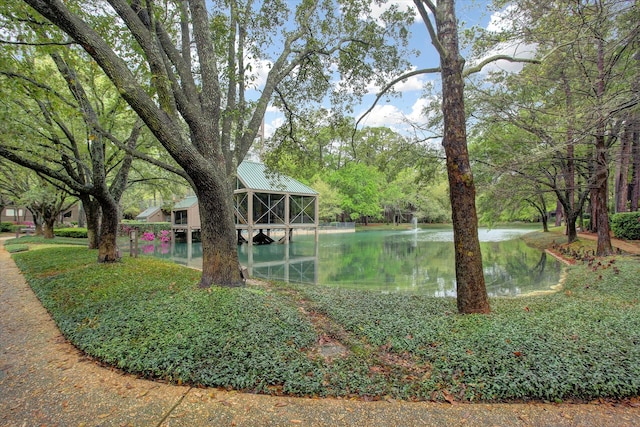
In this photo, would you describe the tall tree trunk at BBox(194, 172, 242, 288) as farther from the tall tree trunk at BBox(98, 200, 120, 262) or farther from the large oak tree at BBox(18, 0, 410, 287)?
the tall tree trunk at BBox(98, 200, 120, 262)

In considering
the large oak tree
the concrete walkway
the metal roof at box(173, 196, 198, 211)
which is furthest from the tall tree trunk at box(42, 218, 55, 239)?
the concrete walkway

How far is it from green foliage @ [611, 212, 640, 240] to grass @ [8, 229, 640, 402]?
34.3ft

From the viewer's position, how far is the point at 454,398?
2.47 meters

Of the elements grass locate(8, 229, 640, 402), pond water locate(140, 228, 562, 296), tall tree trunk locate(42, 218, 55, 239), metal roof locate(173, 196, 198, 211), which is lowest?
pond water locate(140, 228, 562, 296)

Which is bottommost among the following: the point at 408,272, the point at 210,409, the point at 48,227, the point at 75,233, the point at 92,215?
the point at 408,272

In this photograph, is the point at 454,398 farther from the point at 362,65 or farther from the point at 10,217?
the point at 10,217

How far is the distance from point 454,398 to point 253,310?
94.7 inches

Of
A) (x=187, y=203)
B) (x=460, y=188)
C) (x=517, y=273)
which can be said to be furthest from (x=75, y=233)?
(x=517, y=273)

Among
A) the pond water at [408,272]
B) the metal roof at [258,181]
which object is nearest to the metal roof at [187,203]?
the metal roof at [258,181]

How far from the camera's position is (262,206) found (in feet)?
68.0

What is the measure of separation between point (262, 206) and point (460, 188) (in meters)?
17.5

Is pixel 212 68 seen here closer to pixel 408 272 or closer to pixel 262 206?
pixel 408 272

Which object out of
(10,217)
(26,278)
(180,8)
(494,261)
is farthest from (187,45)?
(10,217)

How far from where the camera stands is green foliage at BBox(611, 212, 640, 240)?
12367 mm
